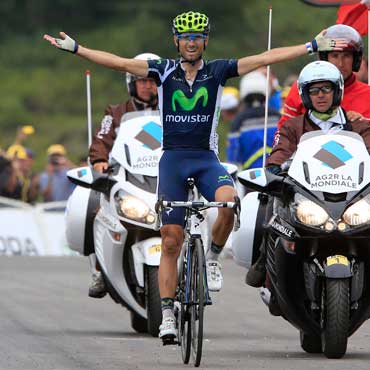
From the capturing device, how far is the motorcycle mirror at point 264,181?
1180cm

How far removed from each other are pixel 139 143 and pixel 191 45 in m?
2.02

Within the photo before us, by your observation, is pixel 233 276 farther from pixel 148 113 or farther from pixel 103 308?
pixel 148 113

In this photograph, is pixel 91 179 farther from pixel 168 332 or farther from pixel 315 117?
pixel 168 332

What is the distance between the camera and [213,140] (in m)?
12.3

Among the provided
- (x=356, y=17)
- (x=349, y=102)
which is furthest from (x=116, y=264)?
(x=356, y=17)

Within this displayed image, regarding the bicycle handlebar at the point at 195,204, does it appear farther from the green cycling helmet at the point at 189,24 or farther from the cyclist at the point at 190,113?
the green cycling helmet at the point at 189,24

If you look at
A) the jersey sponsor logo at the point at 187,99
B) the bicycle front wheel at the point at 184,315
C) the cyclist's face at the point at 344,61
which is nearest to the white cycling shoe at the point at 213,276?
the bicycle front wheel at the point at 184,315

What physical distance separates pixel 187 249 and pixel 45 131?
4157 centimetres

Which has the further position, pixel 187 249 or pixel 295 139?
pixel 295 139

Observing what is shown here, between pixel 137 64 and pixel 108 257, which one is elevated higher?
pixel 137 64

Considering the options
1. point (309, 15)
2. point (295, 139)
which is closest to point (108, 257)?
point (295, 139)

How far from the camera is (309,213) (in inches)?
455

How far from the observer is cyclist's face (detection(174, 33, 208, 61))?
1218 centimetres

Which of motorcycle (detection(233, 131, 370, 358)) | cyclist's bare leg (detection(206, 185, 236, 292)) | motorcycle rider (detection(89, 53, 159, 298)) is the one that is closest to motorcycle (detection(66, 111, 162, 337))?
motorcycle rider (detection(89, 53, 159, 298))
